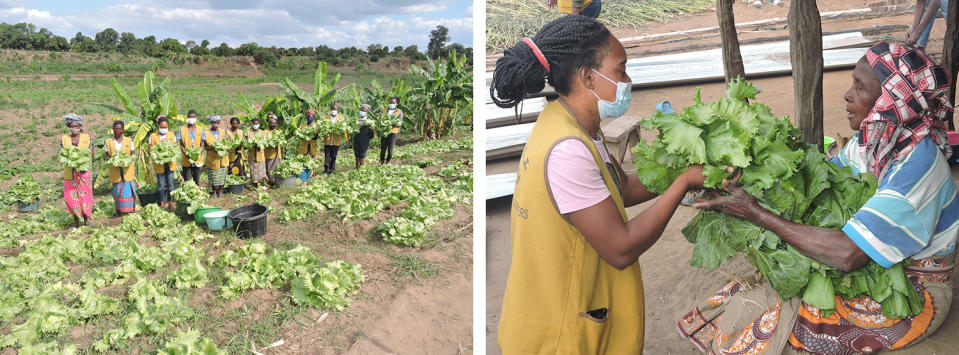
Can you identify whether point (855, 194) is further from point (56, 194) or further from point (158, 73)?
point (158, 73)

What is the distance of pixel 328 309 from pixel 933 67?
3.96 metres

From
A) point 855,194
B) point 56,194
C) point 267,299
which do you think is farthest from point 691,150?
point 56,194

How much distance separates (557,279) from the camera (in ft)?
5.57

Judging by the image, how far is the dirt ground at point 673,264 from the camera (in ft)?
10.8

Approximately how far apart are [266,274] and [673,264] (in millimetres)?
3147

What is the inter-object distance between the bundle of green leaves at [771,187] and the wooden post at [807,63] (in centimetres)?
222

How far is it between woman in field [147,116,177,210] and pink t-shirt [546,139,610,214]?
707cm

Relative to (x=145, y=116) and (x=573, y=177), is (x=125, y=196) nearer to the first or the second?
(x=145, y=116)

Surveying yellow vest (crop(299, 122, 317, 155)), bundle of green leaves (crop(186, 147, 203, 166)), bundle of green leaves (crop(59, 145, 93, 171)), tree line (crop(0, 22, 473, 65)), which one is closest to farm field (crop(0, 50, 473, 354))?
bundle of green leaves (crop(186, 147, 203, 166))

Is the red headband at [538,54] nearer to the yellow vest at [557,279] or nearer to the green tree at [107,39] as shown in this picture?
the yellow vest at [557,279]

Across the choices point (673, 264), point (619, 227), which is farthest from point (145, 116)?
point (619, 227)

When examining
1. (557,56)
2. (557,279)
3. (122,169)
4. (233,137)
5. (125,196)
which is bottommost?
(125,196)

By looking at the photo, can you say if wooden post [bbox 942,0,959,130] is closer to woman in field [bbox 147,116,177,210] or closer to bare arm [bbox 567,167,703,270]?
bare arm [bbox 567,167,703,270]

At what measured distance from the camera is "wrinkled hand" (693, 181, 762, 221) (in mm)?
1725
